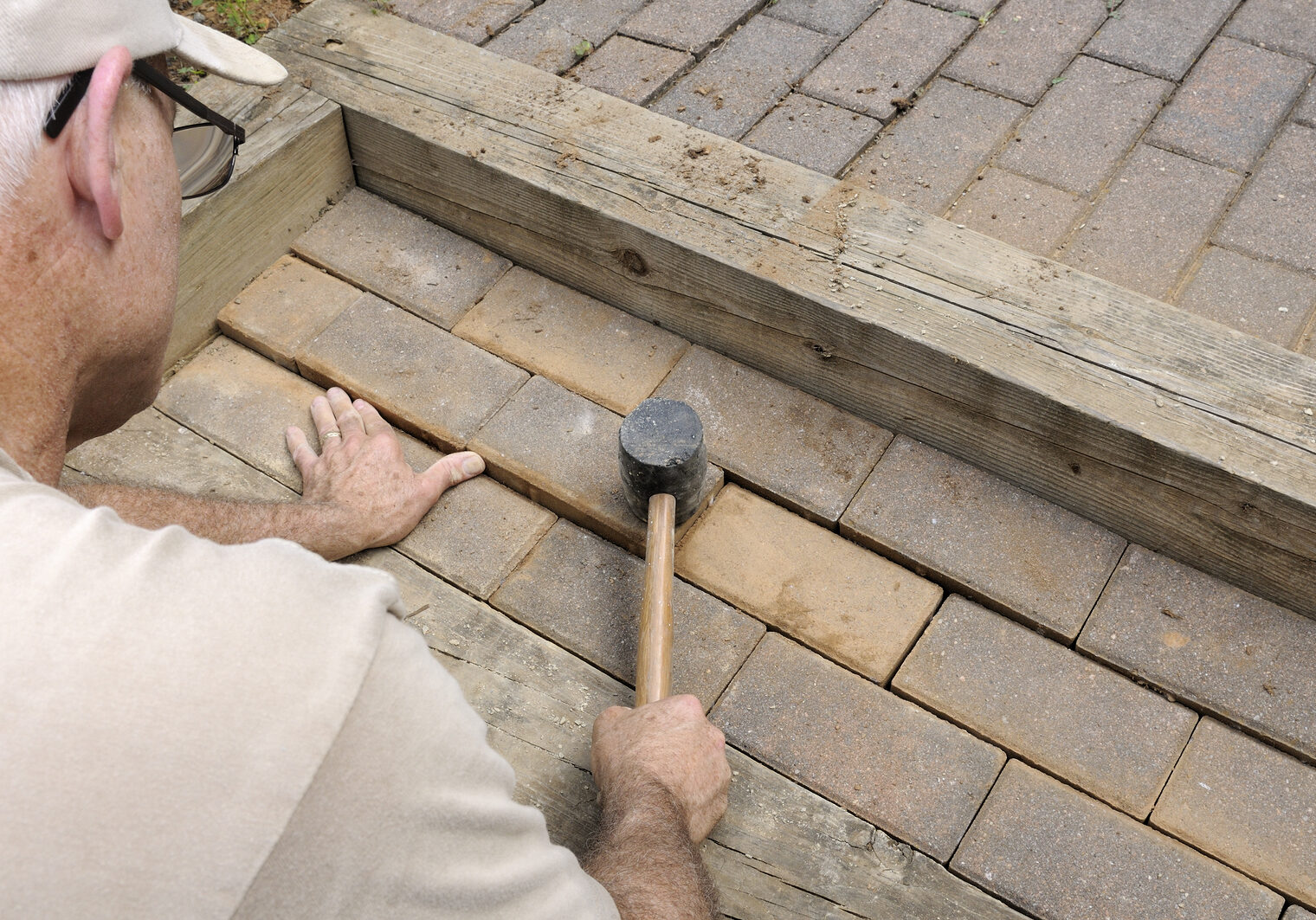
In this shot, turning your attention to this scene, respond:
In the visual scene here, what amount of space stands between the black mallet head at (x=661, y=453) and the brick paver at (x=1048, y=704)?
2.04 ft

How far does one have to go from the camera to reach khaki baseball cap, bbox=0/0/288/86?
1308 millimetres

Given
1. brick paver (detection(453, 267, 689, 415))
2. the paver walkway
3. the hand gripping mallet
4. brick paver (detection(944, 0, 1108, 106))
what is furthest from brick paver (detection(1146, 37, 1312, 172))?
the hand gripping mallet

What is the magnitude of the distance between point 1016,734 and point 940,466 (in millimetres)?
687

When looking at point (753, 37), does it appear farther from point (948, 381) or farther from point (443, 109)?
point (948, 381)

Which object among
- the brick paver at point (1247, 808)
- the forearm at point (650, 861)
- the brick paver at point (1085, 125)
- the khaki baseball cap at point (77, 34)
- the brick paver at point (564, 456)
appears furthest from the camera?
the brick paver at point (1085, 125)

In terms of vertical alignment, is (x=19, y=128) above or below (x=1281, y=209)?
above

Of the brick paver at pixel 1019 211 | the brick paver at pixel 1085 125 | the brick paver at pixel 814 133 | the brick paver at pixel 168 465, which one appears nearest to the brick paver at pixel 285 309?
the brick paver at pixel 168 465

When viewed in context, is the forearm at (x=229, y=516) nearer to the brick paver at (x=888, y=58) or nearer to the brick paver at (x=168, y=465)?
the brick paver at (x=168, y=465)

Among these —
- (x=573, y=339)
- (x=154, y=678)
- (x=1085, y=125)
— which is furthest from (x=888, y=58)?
(x=154, y=678)

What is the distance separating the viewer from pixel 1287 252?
288cm

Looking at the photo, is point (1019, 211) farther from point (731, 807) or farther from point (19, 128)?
point (19, 128)

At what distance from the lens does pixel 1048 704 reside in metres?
2.24

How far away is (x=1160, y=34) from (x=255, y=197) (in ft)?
9.57

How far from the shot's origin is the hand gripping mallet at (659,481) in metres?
2.17
